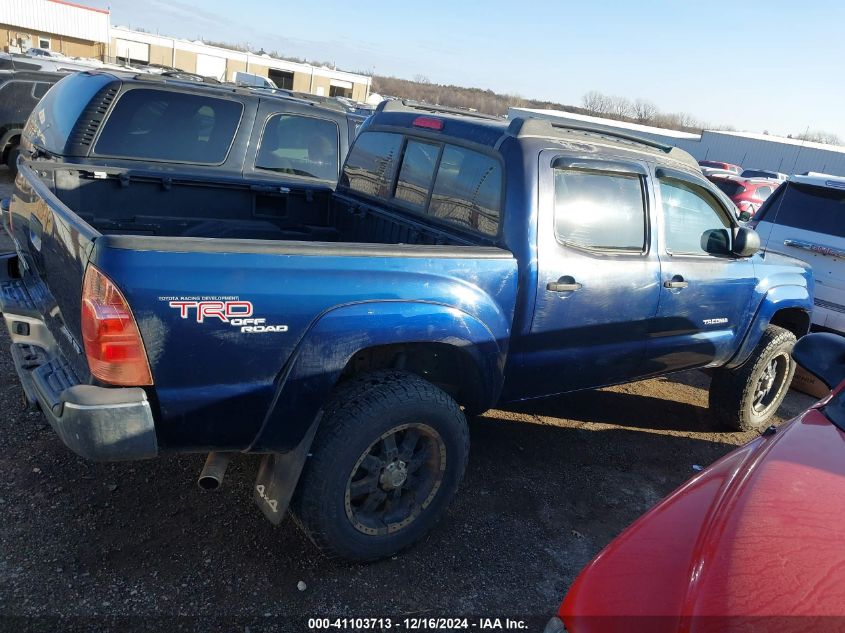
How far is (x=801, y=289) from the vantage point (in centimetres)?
484

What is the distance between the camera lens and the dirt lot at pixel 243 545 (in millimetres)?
2611

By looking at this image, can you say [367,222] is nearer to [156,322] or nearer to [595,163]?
[595,163]

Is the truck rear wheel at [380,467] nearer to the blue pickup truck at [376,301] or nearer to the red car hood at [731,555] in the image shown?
the blue pickup truck at [376,301]

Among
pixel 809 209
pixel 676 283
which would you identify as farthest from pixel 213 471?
pixel 809 209

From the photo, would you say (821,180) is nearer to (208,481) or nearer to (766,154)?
(208,481)

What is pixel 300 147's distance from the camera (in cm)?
641

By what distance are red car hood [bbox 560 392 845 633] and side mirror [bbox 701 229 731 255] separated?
7.20ft

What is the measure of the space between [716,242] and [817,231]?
2.94 metres

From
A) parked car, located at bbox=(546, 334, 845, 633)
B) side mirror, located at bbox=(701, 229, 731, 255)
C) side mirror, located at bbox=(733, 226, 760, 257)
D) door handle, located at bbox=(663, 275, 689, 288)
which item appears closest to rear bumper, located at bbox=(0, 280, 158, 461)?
parked car, located at bbox=(546, 334, 845, 633)

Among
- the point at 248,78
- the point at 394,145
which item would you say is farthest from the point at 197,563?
the point at 248,78

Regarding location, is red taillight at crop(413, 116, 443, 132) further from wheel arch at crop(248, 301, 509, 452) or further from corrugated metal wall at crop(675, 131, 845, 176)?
corrugated metal wall at crop(675, 131, 845, 176)

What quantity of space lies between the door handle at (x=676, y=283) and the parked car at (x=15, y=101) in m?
10.1

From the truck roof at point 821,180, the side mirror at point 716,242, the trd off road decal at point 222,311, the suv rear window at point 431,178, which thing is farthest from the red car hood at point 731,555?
the truck roof at point 821,180

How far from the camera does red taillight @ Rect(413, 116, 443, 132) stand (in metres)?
3.74
